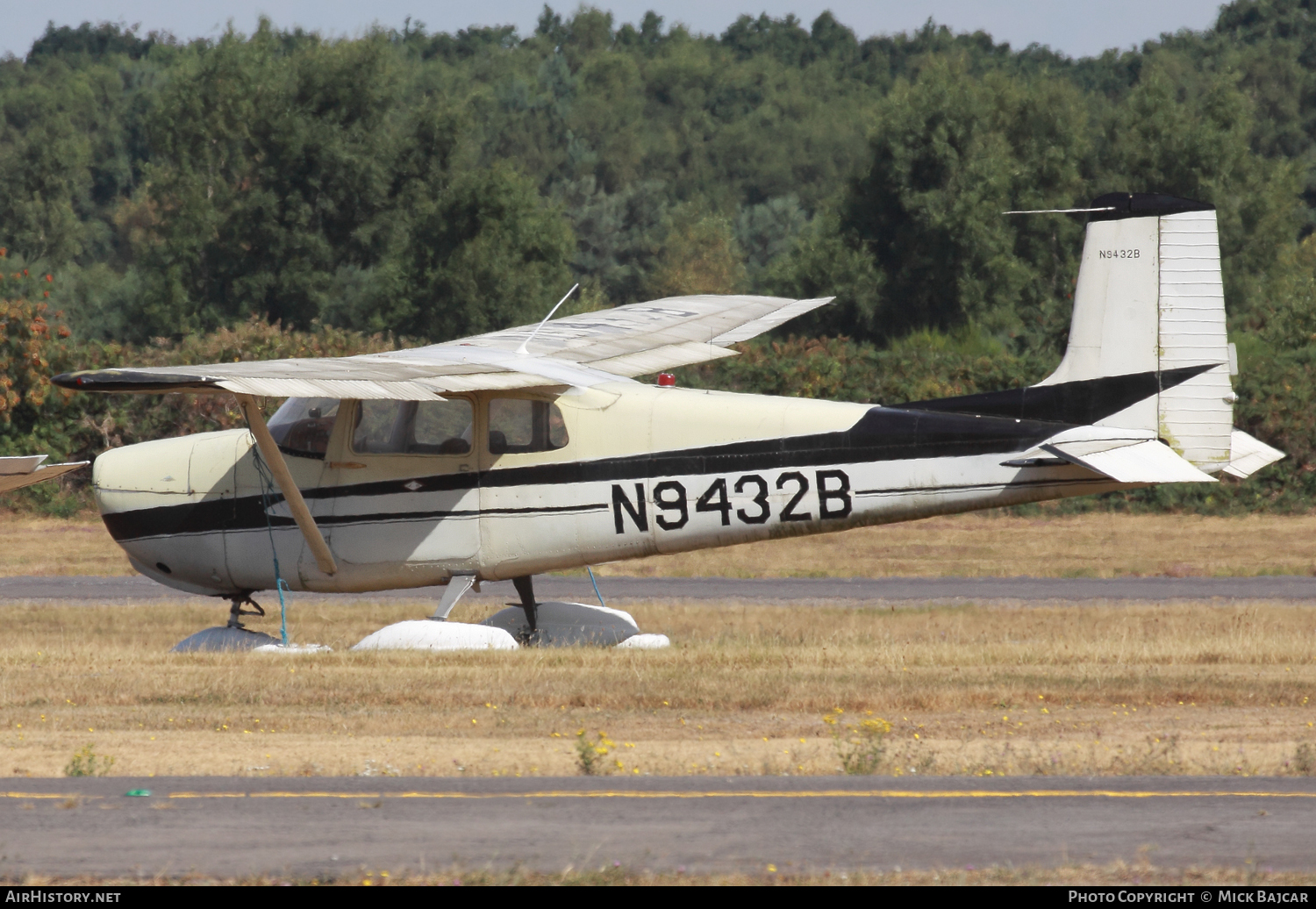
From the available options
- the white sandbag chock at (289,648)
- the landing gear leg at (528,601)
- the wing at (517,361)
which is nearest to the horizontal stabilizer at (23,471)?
the wing at (517,361)

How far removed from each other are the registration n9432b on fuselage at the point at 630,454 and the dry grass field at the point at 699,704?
1.01 m

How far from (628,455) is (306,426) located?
283cm

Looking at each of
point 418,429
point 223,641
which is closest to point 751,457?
point 418,429

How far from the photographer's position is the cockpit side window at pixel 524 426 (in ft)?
44.7

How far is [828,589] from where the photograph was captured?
20.2 metres

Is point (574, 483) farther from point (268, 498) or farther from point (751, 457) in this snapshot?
point (268, 498)

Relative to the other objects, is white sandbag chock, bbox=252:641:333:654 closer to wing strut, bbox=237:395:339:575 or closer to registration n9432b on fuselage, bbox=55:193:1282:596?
registration n9432b on fuselage, bbox=55:193:1282:596

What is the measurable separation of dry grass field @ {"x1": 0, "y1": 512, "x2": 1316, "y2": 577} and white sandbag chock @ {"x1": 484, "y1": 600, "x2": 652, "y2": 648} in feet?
23.7

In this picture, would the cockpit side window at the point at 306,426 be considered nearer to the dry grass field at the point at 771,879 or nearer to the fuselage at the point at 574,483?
the fuselage at the point at 574,483

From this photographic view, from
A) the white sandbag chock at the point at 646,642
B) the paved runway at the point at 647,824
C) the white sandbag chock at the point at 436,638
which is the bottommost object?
the white sandbag chock at the point at 646,642

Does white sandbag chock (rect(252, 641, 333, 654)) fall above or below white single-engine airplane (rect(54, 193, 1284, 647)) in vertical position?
below

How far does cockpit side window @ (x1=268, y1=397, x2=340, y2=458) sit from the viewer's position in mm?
13844

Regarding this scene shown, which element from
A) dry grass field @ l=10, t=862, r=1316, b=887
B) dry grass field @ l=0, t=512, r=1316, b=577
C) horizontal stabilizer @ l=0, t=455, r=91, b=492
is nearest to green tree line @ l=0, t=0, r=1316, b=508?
dry grass field @ l=0, t=512, r=1316, b=577

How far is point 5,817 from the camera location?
22.9ft
